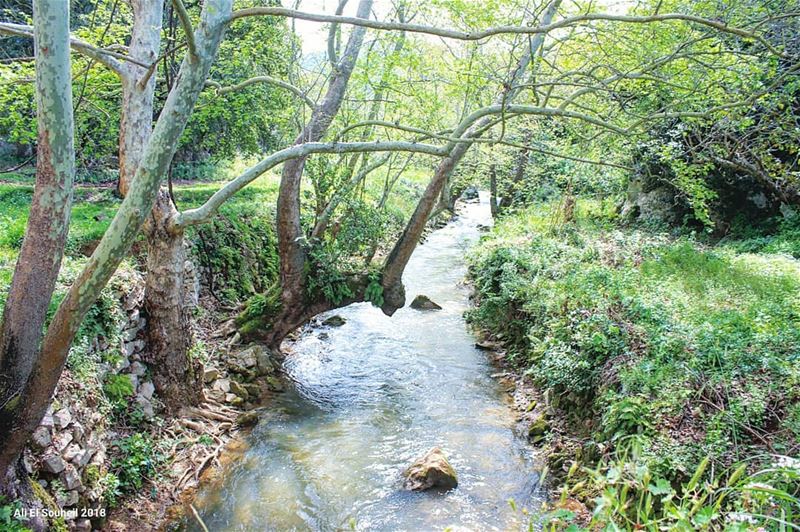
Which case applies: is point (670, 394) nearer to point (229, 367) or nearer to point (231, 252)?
point (229, 367)

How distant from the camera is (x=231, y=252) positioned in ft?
31.1

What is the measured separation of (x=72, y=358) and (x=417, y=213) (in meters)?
5.32

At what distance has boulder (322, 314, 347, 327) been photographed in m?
10.8

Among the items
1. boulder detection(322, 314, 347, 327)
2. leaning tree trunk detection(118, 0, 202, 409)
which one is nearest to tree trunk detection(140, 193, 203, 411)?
leaning tree trunk detection(118, 0, 202, 409)

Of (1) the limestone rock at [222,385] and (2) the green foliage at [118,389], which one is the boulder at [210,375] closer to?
(1) the limestone rock at [222,385]

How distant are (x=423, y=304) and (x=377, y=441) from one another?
18.2 ft

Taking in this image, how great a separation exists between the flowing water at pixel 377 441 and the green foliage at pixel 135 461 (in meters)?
0.63

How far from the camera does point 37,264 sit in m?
3.56

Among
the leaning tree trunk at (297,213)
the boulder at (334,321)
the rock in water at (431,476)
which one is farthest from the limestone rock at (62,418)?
the boulder at (334,321)

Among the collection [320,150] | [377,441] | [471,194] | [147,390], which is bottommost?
[377,441]

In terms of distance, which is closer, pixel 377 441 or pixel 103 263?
pixel 103 263

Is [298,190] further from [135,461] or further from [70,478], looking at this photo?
[70,478]

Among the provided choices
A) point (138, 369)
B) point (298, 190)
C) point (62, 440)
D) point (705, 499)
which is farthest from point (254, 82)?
point (705, 499)

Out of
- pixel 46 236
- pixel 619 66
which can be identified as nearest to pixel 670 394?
pixel 619 66
